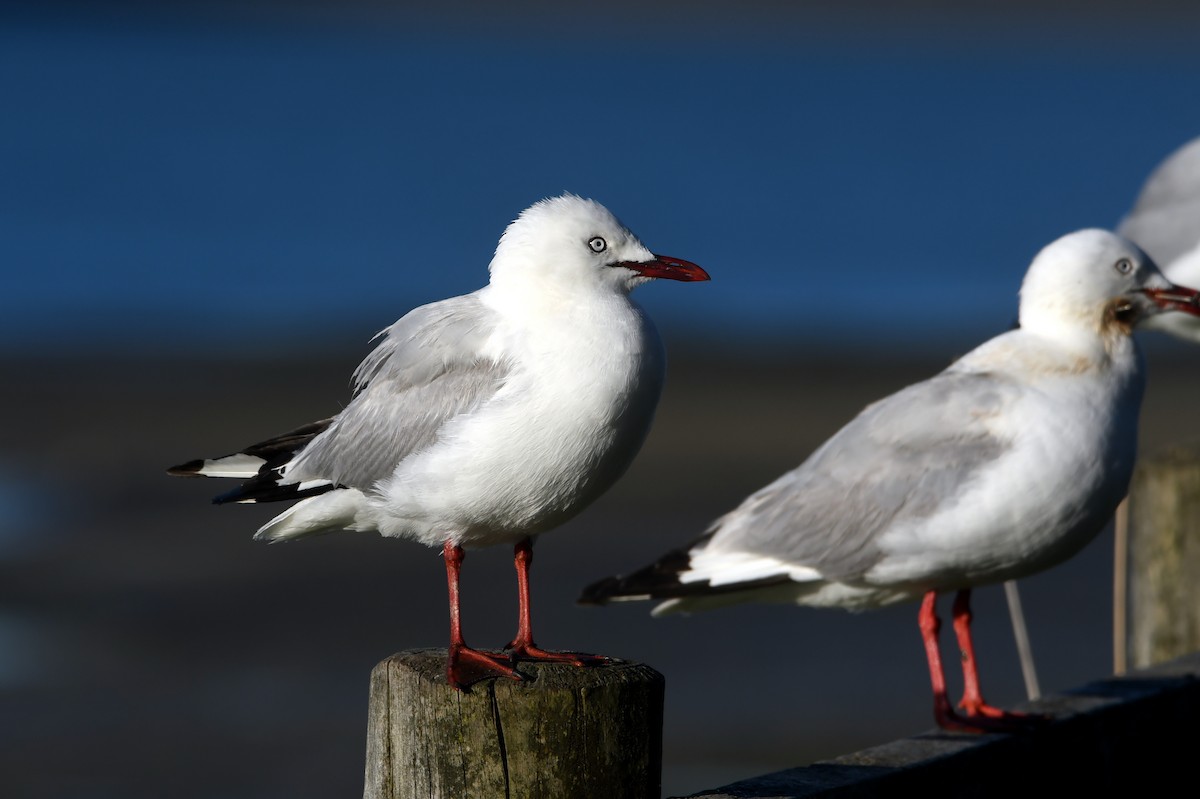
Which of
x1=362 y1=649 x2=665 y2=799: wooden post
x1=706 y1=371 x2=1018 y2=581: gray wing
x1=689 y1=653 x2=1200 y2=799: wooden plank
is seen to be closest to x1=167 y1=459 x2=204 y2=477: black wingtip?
x1=362 y1=649 x2=665 y2=799: wooden post

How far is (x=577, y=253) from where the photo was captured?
3.78m

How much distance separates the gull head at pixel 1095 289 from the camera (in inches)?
205

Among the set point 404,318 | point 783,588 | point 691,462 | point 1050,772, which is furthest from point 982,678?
point 691,462

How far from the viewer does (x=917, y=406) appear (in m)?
5.18

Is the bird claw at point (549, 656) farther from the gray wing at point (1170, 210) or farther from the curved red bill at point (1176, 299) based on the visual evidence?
the gray wing at point (1170, 210)

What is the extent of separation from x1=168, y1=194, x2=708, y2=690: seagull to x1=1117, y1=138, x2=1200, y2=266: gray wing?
5.19 metres

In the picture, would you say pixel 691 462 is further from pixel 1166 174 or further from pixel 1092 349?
pixel 1092 349

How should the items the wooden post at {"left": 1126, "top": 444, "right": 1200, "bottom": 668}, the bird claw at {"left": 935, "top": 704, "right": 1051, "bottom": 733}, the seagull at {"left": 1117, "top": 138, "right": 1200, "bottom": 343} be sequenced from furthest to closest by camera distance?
the seagull at {"left": 1117, "top": 138, "right": 1200, "bottom": 343} → the wooden post at {"left": 1126, "top": 444, "right": 1200, "bottom": 668} → the bird claw at {"left": 935, "top": 704, "right": 1051, "bottom": 733}

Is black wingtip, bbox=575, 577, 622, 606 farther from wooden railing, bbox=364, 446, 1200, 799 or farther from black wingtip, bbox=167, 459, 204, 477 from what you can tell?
black wingtip, bbox=167, 459, 204, 477

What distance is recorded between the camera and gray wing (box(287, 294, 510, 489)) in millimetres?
3756

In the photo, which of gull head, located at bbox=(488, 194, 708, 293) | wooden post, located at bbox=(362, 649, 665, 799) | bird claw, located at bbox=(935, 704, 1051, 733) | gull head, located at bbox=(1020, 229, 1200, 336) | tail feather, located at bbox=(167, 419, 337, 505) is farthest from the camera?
gull head, located at bbox=(1020, 229, 1200, 336)

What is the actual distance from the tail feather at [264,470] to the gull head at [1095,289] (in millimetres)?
2382

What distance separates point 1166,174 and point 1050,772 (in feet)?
16.7

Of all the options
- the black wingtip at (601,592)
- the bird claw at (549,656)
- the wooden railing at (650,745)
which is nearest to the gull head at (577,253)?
the bird claw at (549,656)
